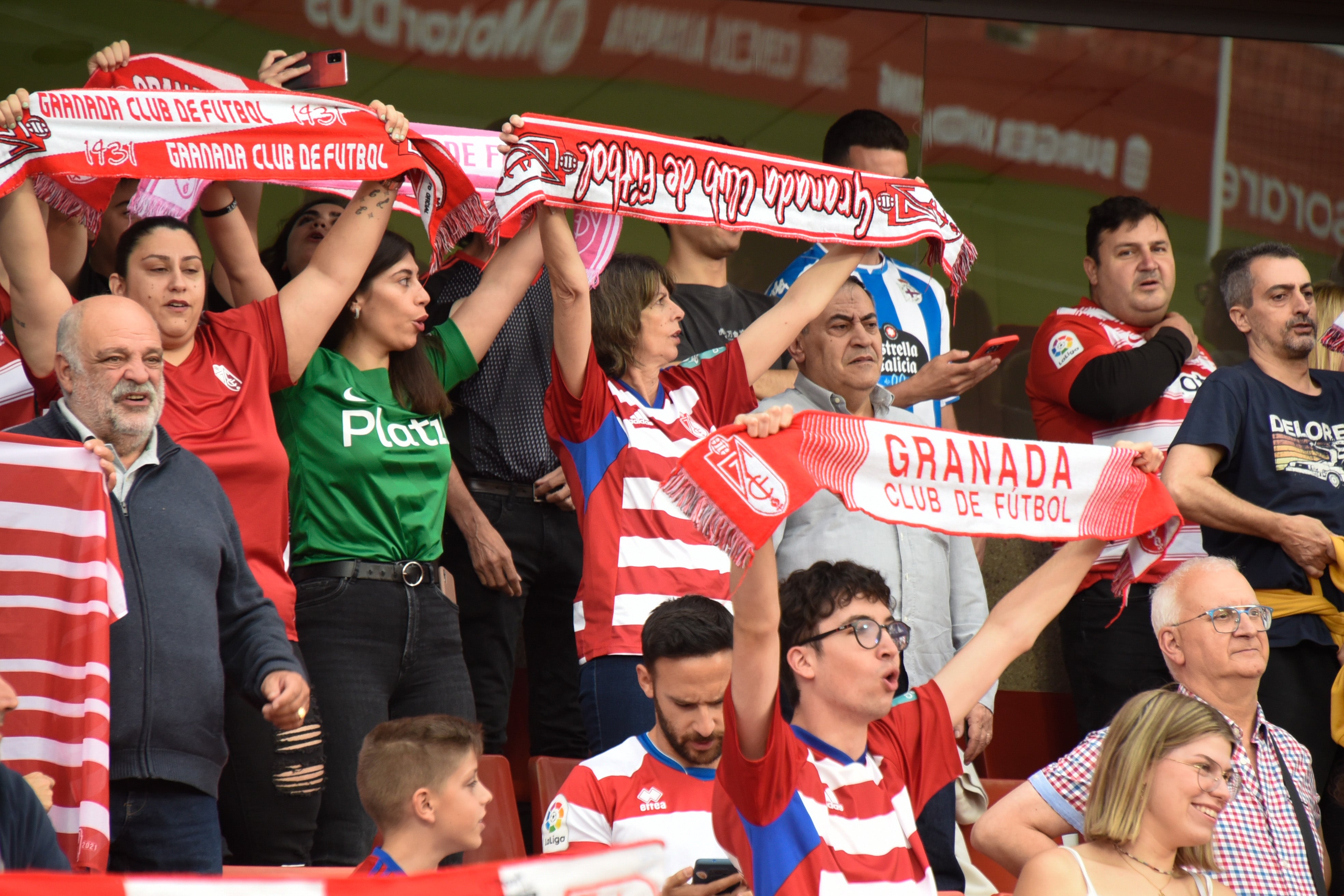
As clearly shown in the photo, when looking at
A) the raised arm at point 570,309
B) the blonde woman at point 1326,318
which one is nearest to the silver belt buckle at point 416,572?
the raised arm at point 570,309

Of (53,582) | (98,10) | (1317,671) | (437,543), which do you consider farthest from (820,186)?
(98,10)

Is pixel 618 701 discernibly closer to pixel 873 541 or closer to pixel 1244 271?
pixel 873 541

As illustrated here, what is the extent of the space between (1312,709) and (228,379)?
3389mm

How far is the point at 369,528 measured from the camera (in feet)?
14.5

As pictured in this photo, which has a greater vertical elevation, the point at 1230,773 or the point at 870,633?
the point at 870,633

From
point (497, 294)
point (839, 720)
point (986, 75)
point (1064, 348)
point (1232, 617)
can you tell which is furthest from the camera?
point (986, 75)

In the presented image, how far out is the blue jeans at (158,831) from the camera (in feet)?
11.5

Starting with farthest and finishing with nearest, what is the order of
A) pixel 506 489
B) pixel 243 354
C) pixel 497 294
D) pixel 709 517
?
pixel 506 489 → pixel 497 294 → pixel 243 354 → pixel 709 517

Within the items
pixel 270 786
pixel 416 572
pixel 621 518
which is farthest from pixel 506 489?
pixel 270 786

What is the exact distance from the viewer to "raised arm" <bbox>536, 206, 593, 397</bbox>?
4316 mm

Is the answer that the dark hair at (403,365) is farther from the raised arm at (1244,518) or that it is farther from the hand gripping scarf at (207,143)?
the raised arm at (1244,518)

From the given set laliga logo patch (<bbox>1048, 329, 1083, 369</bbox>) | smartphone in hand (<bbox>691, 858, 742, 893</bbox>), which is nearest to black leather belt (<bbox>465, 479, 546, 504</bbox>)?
laliga logo patch (<bbox>1048, 329, 1083, 369</bbox>)

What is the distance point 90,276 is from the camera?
16.0ft

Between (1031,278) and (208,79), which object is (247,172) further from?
(1031,278)
